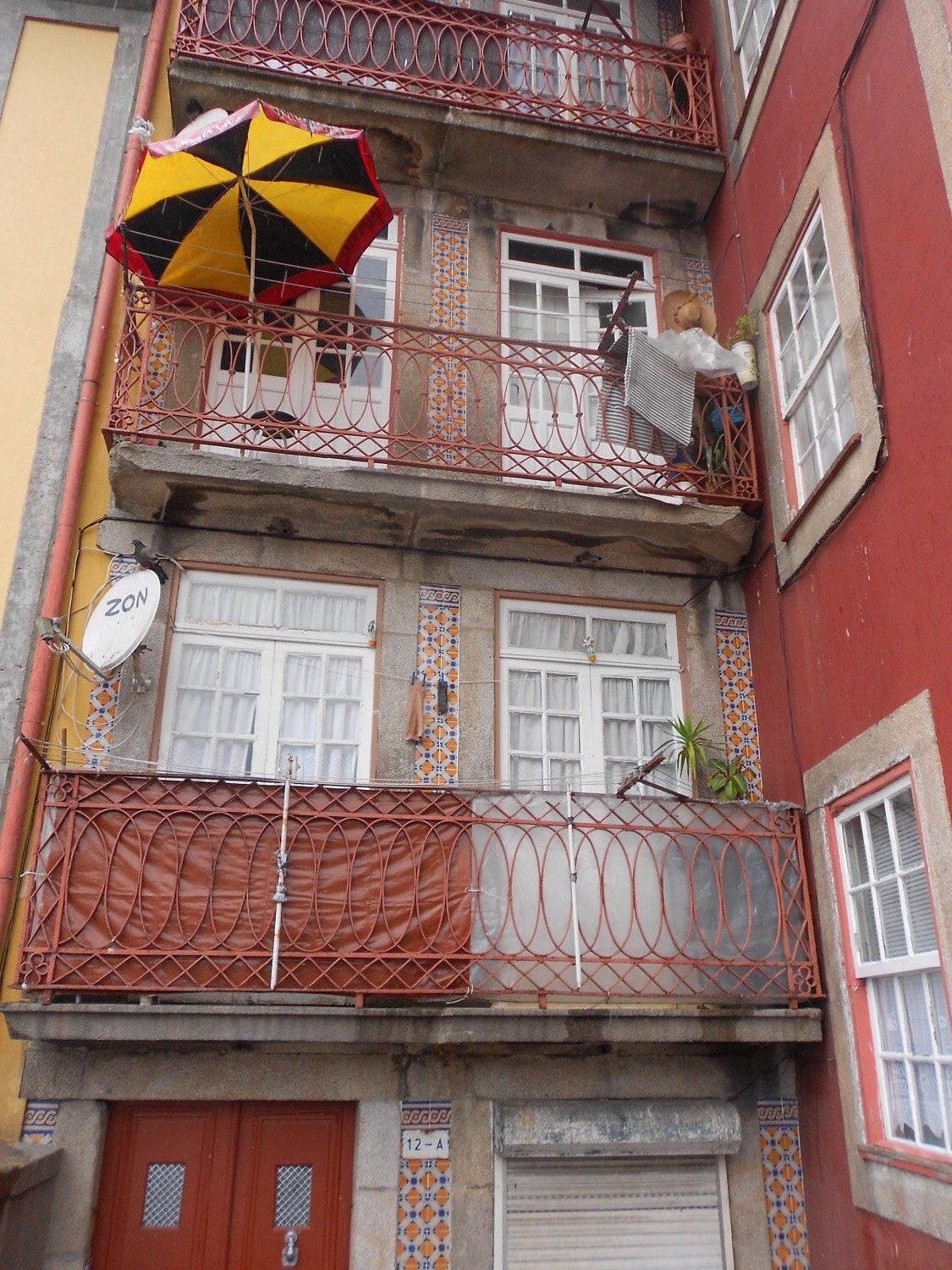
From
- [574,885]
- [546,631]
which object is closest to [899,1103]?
[574,885]

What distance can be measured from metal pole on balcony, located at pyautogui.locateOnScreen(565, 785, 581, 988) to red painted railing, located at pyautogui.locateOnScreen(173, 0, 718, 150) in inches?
206

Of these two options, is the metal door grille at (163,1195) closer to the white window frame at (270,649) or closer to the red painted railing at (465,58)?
the white window frame at (270,649)

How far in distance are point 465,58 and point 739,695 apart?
5414 millimetres

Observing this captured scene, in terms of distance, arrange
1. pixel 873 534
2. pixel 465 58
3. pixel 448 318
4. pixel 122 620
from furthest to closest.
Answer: pixel 465 58
pixel 448 318
pixel 122 620
pixel 873 534

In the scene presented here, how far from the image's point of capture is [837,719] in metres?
5.73

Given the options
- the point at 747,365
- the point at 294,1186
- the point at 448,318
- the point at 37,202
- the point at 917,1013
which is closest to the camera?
the point at 917,1013

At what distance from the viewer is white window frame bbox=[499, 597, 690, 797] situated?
6.70 meters

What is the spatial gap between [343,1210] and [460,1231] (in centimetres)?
62

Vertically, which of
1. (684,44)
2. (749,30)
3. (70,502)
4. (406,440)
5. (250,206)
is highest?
(684,44)

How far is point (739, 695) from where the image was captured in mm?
7035

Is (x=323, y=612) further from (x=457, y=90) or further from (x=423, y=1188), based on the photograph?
(x=457, y=90)

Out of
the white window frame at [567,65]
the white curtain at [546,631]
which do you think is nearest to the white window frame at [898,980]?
the white curtain at [546,631]

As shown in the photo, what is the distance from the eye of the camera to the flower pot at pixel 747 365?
23.4 ft

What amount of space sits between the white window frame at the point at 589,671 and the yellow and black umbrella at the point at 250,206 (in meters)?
2.69
